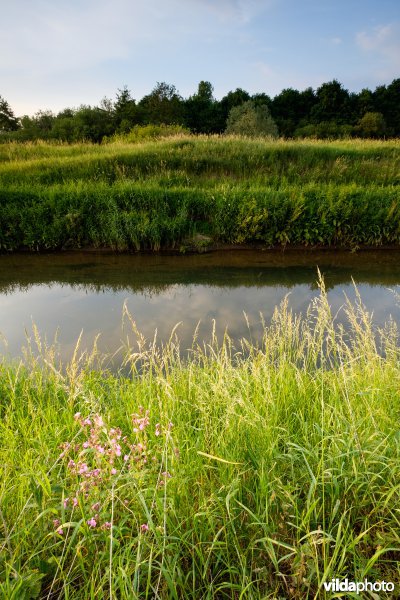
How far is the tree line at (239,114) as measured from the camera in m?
37.3

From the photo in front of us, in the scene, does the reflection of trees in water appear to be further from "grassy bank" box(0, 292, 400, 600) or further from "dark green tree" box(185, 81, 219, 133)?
"dark green tree" box(185, 81, 219, 133)

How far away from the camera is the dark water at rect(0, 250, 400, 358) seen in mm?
5992

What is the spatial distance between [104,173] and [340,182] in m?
8.07

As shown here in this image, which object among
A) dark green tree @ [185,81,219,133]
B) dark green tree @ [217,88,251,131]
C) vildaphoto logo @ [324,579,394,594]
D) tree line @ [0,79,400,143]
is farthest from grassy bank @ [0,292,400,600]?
dark green tree @ [217,88,251,131]

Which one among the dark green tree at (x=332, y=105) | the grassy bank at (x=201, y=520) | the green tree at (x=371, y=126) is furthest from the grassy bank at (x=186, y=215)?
the dark green tree at (x=332, y=105)


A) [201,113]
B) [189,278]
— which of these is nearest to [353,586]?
[189,278]

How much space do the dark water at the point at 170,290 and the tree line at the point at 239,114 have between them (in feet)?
86.6

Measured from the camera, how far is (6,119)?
51750mm

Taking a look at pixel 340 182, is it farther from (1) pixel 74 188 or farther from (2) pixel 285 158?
(1) pixel 74 188

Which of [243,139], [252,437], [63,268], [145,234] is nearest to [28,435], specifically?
[252,437]

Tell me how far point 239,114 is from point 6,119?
107 ft

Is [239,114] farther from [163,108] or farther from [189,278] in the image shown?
[189,278]

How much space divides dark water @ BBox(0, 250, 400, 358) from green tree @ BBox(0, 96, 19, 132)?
51.6 metres

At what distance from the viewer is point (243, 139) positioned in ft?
56.7
